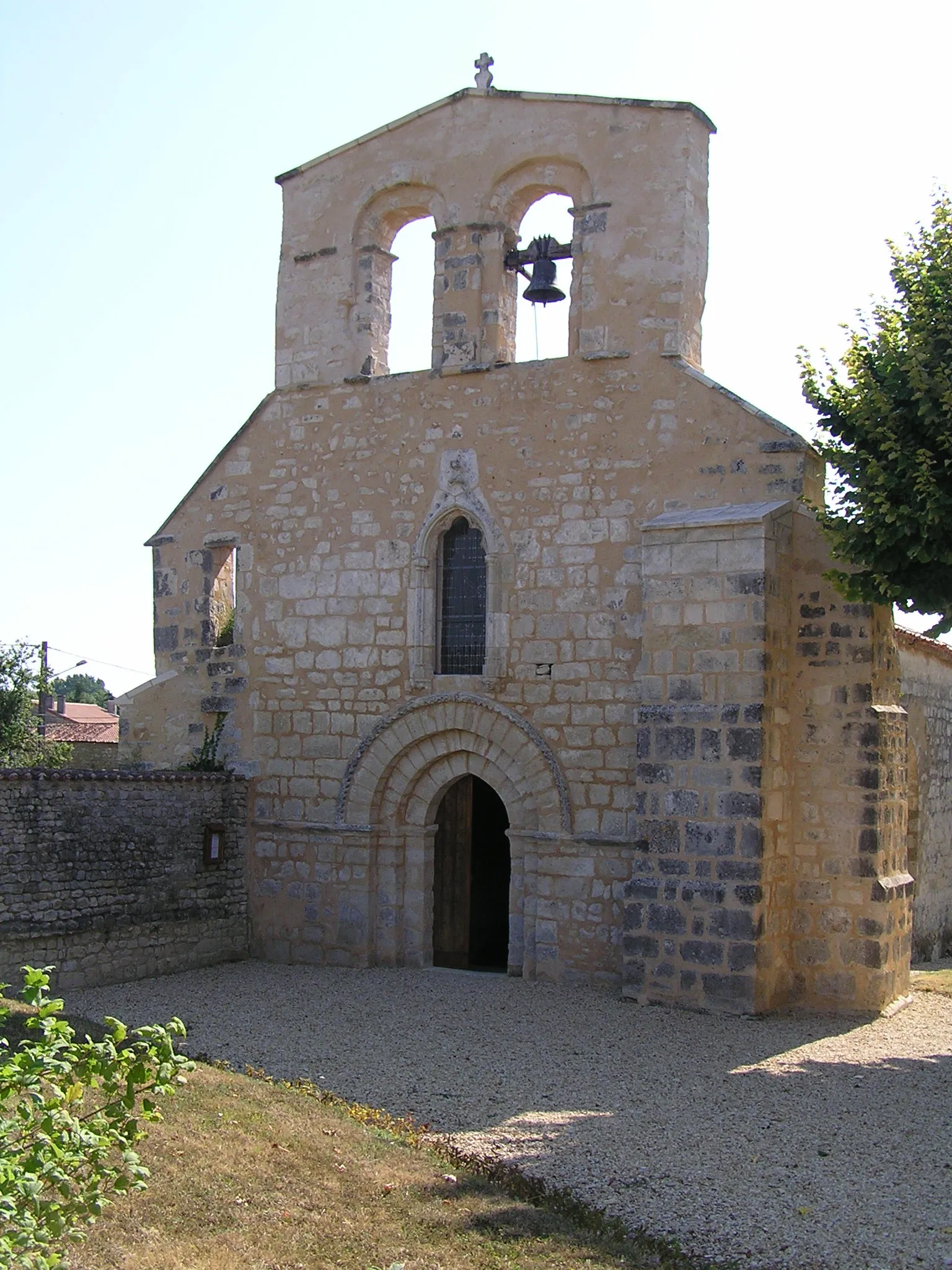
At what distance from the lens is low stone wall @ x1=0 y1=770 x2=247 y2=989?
35.1 ft

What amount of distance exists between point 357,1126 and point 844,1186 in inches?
108

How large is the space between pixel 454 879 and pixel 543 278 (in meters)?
6.48

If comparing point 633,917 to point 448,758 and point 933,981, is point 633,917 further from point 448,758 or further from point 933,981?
point 933,981

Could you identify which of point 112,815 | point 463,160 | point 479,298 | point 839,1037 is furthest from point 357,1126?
point 463,160

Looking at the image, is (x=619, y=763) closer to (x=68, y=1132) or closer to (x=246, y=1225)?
(x=246, y=1225)

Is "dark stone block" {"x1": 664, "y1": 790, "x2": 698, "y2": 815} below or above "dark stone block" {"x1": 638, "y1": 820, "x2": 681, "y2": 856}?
below

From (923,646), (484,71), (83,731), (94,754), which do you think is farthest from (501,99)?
(83,731)

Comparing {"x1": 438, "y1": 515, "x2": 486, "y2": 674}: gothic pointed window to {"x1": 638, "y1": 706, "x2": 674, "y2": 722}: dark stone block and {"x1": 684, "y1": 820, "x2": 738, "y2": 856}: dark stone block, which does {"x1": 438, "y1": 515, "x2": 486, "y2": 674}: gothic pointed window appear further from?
{"x1": 684, "y1": 820, "x2": 738, "y2": 856}: dark stone block

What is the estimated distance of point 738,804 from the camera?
10.4m

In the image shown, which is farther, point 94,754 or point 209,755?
point 94,754

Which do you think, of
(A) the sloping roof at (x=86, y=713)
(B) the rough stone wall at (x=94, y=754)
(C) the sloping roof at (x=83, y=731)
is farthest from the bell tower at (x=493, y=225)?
(A) the sloping roof at (x=86, y=713)

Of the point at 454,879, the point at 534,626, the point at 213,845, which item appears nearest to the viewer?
the point at 534,626

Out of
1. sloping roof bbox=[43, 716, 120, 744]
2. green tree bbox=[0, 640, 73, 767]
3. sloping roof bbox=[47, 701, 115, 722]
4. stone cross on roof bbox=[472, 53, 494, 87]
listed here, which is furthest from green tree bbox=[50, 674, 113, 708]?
stone cross on roof bbox=[472, 53, 494, 87]

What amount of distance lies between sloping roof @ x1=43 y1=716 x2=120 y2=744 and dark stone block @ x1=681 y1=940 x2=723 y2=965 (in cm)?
1737
